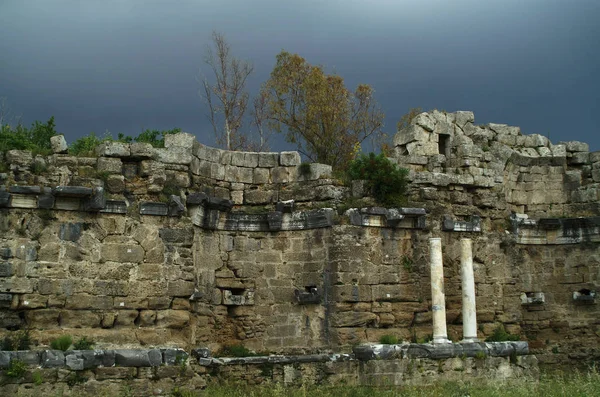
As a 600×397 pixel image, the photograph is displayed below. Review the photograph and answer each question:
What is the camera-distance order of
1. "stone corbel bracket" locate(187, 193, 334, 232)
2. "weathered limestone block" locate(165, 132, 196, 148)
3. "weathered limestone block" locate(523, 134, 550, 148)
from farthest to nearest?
"weathered limestone block" locate(523, 134, 550, 148), "stone corbel bracket" locate(187, 193, 334, 232), "weathered limestone block" locate(165, 132, 196, 148)

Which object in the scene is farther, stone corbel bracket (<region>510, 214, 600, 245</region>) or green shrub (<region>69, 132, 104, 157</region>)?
stone corbel bracket (<region>510, 214, 600, 245</region>)

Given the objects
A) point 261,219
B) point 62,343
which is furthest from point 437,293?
point 62,343

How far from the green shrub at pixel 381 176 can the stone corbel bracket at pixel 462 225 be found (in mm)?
1235

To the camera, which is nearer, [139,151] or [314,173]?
[139,151]

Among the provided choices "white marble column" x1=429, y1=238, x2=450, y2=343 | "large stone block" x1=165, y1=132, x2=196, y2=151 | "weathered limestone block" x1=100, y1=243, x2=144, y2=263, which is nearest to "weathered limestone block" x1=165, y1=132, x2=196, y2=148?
"large stone block" x1=165, y1=132, x2=196, y2=151

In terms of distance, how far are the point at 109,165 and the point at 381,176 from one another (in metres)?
6.10

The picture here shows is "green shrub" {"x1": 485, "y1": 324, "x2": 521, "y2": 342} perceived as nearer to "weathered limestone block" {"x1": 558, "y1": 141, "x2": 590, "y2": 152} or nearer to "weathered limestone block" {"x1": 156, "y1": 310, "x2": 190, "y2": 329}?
"weathered limestone block" {"x1": 558, "y1": 141, "x2": 590, "y2": 152}

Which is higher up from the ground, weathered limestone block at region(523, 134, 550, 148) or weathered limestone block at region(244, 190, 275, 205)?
weathered limestone block at region(523, 134, 550, 148)

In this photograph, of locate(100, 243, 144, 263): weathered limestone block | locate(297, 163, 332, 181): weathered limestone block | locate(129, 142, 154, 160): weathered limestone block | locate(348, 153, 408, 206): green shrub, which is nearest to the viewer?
locate(100, 243, 144, 263): weathered limestone block

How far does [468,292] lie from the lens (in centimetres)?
1806

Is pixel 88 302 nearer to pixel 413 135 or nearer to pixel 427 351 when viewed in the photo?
pixel 427 351

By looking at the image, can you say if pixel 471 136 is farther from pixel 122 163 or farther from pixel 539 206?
pixel 122 163

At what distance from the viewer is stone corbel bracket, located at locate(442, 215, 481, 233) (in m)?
18.6

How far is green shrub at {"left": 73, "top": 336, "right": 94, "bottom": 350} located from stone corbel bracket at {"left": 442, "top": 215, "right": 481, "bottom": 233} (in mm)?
8565
